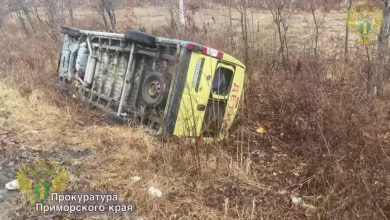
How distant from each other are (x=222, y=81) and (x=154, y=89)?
0.94 m

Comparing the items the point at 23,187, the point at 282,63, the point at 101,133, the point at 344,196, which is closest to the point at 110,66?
the point at 101,133

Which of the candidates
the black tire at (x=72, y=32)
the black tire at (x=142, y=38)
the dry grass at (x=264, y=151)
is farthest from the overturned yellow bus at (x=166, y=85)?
the black tire at (x=72, y=32)

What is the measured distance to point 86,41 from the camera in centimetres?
718

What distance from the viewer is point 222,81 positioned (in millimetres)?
5441

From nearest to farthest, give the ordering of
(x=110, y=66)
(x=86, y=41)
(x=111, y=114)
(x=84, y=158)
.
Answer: (x=84, y=158) < (x=111, y=114) < (x=110, y=66) < (x=86, y=41)

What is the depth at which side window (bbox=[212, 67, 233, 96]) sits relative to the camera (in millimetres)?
5344

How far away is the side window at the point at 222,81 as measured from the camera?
5344mm

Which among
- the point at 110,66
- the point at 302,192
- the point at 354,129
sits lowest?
the point at 302,192

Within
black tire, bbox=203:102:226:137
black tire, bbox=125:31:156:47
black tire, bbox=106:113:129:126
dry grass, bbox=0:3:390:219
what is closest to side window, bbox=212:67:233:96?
black tire, bbox=203:102:226:137

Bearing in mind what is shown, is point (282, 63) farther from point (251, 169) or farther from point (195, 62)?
point (251, 169)

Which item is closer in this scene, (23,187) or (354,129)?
(23,187)

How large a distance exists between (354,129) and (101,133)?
3223mm

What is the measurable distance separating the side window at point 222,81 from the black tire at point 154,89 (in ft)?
2.21

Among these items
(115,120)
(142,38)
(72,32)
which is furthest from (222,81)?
(72,32)
